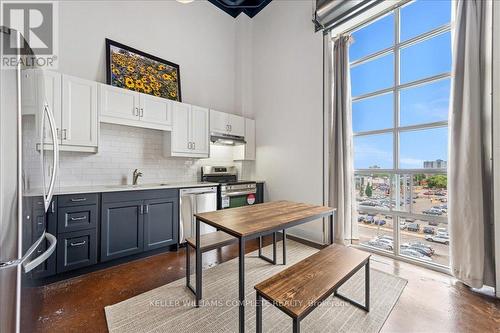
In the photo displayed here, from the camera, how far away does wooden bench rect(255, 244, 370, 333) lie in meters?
1.08

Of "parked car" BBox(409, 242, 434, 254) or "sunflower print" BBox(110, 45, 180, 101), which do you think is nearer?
"parked car" BBox(409, 242, 434, 254)

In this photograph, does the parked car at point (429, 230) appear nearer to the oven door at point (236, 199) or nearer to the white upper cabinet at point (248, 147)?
the oven door at point (236, 199)

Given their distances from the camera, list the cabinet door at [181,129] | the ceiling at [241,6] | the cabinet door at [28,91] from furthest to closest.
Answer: the ceiling at [241,6]
the cabinet door at [181,129]
the cabinet door at [28,91]

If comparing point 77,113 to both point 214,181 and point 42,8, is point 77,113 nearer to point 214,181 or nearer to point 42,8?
point 42,8

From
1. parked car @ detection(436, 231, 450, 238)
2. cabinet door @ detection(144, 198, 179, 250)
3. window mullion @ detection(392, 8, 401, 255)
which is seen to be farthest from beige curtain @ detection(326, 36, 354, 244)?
cabinet door @ detection(144, 198, 179, 250)

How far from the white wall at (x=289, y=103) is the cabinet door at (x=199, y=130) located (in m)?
1.17

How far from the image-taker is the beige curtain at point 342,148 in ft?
9.52

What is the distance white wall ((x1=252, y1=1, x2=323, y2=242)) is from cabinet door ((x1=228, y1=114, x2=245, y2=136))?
0.37 m

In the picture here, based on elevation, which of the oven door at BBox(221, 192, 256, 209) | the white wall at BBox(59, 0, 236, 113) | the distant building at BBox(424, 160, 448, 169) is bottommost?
the oven door at BBox(221, 192, 256, 209)

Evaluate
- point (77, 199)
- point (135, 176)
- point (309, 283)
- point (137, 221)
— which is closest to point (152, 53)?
point (135, 176)

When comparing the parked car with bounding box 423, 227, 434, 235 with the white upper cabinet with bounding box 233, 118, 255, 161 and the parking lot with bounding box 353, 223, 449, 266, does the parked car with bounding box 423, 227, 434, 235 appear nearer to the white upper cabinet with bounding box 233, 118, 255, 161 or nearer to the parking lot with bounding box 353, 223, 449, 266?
the parking lot with bounding box 353, 223, 449, 266

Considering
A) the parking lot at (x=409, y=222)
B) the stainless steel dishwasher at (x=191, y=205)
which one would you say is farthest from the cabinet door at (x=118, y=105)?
the parking lot at (x=409, y=222)

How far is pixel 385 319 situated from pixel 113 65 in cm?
410

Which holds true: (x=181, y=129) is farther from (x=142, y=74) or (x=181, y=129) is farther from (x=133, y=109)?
(x=142, y=74)
